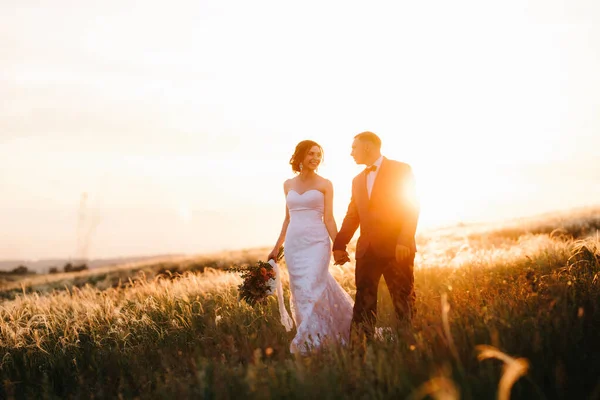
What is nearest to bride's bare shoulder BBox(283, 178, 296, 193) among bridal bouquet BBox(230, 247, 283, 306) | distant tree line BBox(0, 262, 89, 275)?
bridal bouquet BBox(230, 247, 283, 306)

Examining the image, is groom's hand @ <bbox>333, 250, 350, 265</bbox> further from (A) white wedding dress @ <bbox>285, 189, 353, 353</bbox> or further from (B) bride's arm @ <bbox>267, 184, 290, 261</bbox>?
(B) bride's arm @ <bbox>267, 184, 290, 261</bbox>

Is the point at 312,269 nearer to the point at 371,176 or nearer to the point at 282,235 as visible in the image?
the point at 282,235

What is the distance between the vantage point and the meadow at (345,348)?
361 cm

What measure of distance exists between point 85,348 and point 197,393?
4475mm

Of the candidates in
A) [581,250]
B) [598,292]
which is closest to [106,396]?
[598,292]

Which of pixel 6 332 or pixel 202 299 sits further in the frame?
pixel 202 299

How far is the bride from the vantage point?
752cm

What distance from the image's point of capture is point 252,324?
802 centimetres

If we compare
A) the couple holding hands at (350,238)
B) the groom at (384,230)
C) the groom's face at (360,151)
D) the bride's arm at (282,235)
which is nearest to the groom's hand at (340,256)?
the couple holding hands at (350,238)

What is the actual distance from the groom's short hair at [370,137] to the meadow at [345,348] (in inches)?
80.1

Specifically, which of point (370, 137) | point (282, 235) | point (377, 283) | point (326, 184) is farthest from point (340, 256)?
point (282, 235)

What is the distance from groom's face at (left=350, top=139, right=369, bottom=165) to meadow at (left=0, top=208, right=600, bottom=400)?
1895 mm

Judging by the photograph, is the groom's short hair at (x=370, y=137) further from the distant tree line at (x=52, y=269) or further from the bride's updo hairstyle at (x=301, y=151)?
the distant tree line at (x=52, y=269)

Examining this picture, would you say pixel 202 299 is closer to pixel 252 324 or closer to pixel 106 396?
pixel 252 324
